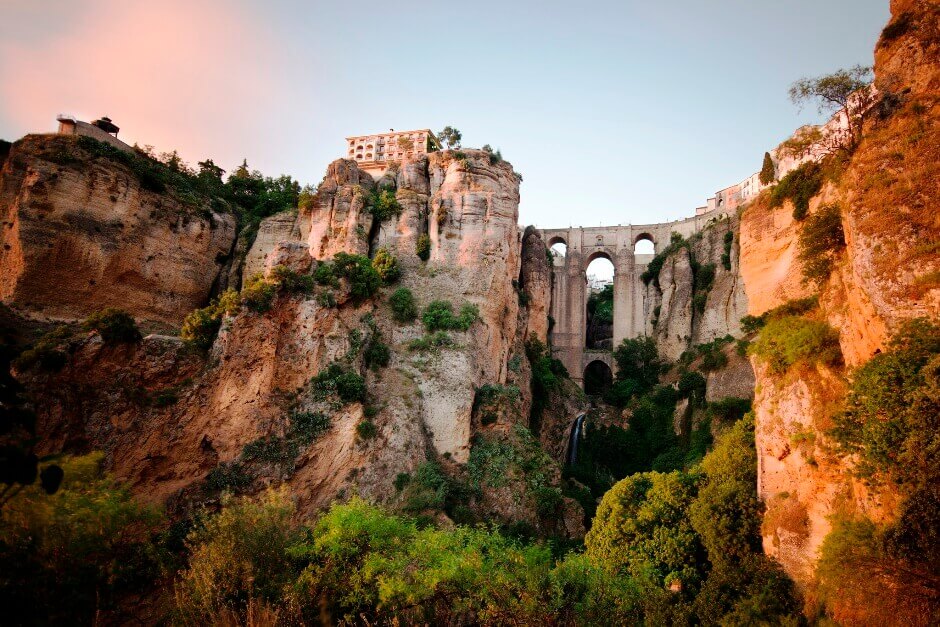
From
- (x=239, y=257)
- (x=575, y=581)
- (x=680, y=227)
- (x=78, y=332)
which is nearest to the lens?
(x=575, y=581)

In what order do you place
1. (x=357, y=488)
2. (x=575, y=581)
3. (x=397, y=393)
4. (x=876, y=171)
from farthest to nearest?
1. (x=397, y=393)
2. (x=357, y=488)
3. (x=575, y=581)
4. (x=876, y=171)

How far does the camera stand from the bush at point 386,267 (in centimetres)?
3200

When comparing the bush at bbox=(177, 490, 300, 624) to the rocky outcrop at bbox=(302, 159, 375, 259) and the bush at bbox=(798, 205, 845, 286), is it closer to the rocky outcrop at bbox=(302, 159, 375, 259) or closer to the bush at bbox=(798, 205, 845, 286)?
the bush at bbox=(798, 205, 845, 286)

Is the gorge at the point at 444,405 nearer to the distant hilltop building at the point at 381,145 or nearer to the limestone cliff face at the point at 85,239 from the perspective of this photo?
the limestone cliff face at the point at 85,239

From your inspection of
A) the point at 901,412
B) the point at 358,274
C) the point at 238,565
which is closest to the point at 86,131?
the point at 358,274

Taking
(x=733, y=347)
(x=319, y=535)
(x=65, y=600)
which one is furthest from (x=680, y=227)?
(x=65, y=600)

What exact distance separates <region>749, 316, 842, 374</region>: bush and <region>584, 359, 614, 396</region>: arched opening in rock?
104 ft

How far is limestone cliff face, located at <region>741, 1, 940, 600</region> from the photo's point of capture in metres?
11.5

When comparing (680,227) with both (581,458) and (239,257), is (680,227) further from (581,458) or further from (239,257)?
(239,257)

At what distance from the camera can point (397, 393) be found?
89.9 ft

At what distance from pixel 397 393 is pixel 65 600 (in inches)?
690

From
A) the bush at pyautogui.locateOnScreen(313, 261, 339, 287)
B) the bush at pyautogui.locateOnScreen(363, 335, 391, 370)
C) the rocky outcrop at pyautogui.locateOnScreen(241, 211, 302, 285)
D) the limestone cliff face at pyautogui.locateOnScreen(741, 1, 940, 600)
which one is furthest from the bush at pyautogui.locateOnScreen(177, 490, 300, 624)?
the rocky outcrop at pyautogui.locateOnScreen(241, 211, 302, 285)

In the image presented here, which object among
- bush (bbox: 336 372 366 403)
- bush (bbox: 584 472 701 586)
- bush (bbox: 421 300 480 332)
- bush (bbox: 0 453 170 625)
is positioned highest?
bush (bbox: 421 300 480 332)

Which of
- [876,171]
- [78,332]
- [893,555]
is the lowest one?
[893,555]
